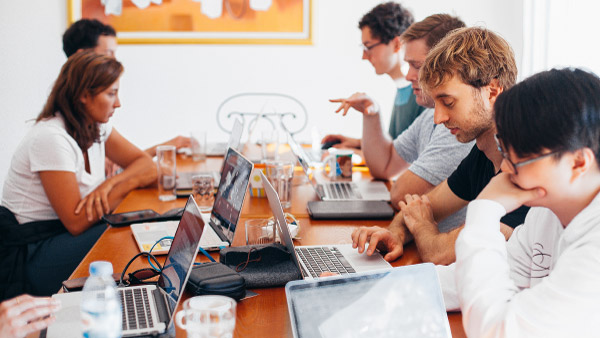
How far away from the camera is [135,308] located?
1.26 metres

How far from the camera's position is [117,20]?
4238mm

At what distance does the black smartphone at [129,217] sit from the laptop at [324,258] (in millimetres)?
612

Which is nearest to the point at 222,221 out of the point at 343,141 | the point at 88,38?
the point at 343,141

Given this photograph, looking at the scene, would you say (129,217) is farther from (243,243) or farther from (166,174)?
(243,243)

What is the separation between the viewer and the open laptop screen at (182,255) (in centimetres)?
117

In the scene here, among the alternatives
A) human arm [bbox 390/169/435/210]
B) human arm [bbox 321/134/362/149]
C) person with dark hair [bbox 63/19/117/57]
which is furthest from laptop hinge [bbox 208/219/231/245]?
person with dark hair [bbox 63/19/117/57]

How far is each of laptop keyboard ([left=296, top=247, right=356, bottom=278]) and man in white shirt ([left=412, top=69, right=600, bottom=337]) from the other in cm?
47

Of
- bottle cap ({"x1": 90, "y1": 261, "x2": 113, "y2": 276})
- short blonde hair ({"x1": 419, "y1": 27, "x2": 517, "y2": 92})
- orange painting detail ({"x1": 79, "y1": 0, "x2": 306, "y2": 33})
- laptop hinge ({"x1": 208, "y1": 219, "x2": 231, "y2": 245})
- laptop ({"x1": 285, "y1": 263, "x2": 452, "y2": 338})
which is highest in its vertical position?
orange painting detail ({"x1": 79, "y1": 0, "x2": 306, "y2": 33})

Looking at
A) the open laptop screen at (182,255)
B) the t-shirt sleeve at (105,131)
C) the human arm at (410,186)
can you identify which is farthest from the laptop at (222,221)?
the t-shirt sleeve at (105,131)

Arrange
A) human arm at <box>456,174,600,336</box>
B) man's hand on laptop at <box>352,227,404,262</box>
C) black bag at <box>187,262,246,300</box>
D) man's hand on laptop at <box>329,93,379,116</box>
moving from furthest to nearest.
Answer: man's hand on laptop at <box>329,93,379,116</box> < man's hand on laptop at <box>352,227,404,262</box> < black bag at <box>187,262,246,300</box> < human arm at <box>456,174,600,336</box>

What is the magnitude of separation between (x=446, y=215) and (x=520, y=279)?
708mm

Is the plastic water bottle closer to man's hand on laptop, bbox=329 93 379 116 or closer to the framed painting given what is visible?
man's hand on laptop, bbox=329 93 379 116

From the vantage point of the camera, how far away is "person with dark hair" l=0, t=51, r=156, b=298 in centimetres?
222

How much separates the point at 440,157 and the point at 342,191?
443 mm
